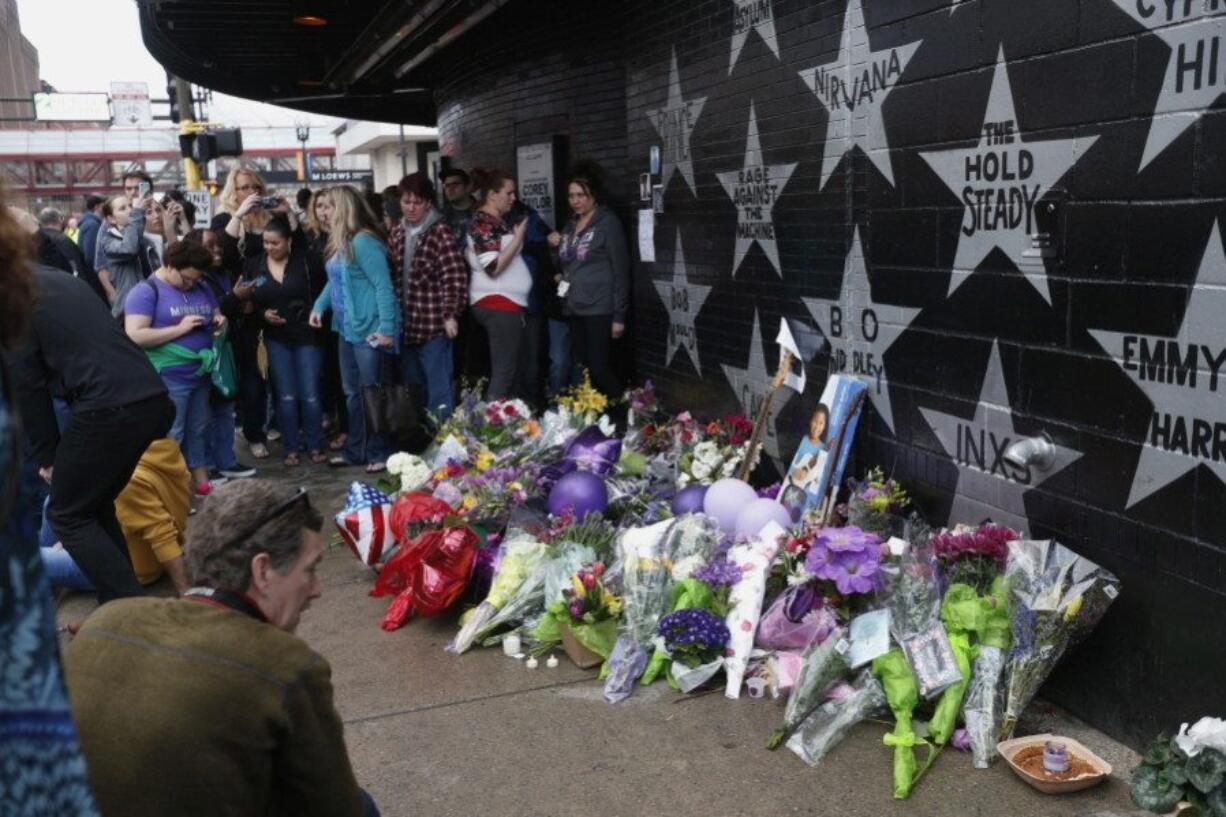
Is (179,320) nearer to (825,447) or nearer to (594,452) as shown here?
(594,452)

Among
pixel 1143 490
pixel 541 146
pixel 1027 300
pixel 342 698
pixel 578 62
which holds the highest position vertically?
pixel 578 62

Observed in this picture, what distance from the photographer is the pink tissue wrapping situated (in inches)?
176

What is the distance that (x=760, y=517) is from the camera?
5336 mm

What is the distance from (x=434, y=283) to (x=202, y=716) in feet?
21.4

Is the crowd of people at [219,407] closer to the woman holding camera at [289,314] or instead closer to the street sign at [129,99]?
the woman holding camera at [289,314]

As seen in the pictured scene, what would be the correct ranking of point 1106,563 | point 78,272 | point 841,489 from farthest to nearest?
point 78,272 < point 841,489 < point 1106,563

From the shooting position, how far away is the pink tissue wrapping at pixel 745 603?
4.48 metres

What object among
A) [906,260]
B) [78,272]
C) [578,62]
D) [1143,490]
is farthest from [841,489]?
[78,272]

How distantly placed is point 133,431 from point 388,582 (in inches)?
51.3

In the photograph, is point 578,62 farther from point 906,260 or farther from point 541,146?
point 906,260

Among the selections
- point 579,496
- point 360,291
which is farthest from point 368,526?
point 360,291

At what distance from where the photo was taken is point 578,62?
9.51 metres

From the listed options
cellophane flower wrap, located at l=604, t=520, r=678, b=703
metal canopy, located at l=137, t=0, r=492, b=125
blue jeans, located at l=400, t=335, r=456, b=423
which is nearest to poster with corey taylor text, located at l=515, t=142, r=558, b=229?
metal canopy, located at l=137, t=0, r=492, b=125

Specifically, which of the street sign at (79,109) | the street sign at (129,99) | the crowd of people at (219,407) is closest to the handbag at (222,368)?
the crowd of people at (219,407)
